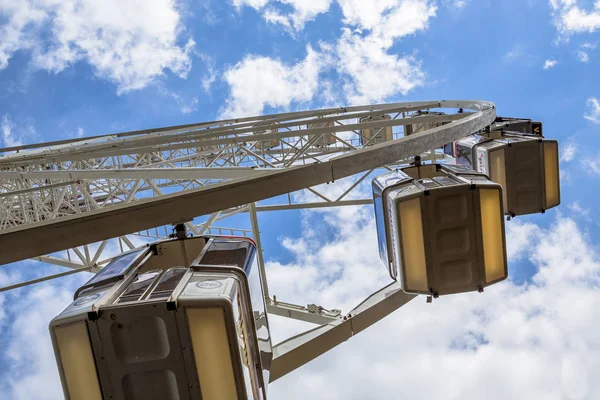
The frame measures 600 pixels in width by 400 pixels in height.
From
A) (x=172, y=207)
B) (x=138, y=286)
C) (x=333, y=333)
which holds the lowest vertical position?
(x=333, y=333)

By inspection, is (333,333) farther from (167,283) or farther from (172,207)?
(172,207)

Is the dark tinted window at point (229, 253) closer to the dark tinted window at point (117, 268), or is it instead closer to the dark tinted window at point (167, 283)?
the dark tinted window at point (167, 283)

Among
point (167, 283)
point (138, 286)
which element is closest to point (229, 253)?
point (167, 283)

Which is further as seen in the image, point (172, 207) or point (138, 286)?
point (138, 286)

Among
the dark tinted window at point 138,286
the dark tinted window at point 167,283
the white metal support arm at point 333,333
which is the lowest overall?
the white metal support arm at point 333,333

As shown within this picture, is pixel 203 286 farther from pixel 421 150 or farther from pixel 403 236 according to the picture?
pixel 421 150

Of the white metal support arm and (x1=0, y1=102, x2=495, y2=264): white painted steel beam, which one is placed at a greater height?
(x1=0, y1=102, x2=495, y2=264): white painted steel beam

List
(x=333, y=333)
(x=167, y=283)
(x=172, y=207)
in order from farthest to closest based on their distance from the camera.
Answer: (x=333, y=333) → (x=167, y=283) → (x=172, y=207)

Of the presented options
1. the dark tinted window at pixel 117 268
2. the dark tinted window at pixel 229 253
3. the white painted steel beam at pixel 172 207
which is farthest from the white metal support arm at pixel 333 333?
the white painted steel beam at pixel 172 207

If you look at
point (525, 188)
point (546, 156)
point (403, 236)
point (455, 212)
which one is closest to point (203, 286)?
point (403, 236)

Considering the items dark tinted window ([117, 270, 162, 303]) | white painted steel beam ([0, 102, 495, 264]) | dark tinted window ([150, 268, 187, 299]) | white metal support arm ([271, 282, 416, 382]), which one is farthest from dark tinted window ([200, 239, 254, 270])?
white metal support arm ([271, 282, 416, 382])

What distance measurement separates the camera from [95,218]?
3.46 metres

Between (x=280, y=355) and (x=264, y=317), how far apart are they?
1431mm

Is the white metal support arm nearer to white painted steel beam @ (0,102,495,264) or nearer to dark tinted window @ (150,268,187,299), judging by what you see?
dark tinted window @ (150,268,187,299)
